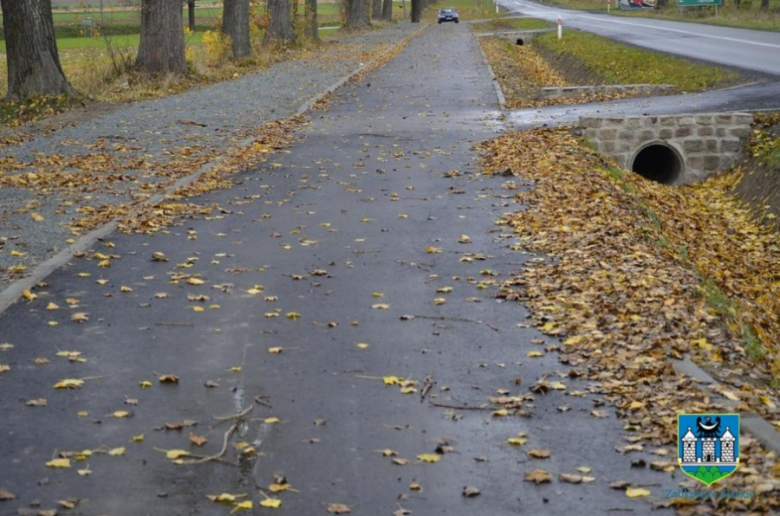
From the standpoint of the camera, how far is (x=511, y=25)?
69.4 m

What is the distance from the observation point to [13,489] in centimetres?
Result: 559

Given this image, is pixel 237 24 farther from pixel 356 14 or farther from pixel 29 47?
pixel 356 14

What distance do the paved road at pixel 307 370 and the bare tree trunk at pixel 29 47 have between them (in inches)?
413

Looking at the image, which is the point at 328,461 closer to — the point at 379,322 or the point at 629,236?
the point at 379,322

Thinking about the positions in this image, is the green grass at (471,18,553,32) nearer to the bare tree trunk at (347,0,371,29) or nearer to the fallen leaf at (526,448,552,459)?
the bare tree trunk at (347,0,371,29)

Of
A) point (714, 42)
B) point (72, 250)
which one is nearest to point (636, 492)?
point (72, 250)

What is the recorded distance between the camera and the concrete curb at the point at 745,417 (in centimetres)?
A: 606

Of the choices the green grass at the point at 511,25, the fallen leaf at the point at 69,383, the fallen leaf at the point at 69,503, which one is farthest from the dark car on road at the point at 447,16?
the fallen leaf at the point at 69,503

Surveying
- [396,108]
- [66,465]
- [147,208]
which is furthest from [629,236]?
[396,108]

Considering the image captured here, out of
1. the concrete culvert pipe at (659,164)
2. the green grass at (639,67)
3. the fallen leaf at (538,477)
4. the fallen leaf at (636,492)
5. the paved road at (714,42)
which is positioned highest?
the paved road at (714,42)

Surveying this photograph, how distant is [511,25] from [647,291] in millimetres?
62343

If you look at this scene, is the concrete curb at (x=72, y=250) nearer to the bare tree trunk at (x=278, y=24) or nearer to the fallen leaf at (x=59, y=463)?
the fallen leaf at (x=59, y=463)

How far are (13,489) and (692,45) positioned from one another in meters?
32.7

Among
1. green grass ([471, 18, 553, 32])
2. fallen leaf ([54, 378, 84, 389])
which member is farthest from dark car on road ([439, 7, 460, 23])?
fallen leaf ([54, 378, 84, 389])
